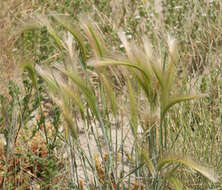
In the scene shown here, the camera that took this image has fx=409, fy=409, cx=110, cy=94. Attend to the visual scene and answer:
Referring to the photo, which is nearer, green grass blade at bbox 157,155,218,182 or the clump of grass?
green grass blade at bbox 157,155,218,182

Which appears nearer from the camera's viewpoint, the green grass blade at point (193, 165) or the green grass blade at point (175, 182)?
the green grass blade at point (193, 165)

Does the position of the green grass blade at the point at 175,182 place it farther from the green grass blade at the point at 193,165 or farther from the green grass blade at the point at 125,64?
the green grass blade at the point at 125,64

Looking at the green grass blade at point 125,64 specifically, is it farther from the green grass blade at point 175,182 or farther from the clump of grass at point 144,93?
the green grass blade at point 175,182

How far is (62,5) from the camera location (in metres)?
3.90

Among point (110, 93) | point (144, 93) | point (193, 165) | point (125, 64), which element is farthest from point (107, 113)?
point (193, 165)

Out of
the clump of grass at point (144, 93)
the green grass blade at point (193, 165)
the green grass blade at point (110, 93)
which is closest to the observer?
the green grass blade at point (193, 165)

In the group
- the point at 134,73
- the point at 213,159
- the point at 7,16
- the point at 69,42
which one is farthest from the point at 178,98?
the point at 7,16

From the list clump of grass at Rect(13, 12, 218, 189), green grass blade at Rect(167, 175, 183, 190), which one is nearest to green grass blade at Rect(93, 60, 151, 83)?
clump of grass at Rect(13, 12, 218, 189)

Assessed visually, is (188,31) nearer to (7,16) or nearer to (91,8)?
(91,8)

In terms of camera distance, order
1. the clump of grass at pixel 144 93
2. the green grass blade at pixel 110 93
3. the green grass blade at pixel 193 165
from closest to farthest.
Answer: the green grass blade at pixel 193 165
the clump of grass at pixel 144 93
the green grass blade at pixel 110 93

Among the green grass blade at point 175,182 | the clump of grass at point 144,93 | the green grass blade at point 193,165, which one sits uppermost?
the clump of grass at point 144,93

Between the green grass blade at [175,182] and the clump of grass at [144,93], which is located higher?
the clump of grass at [144,93]

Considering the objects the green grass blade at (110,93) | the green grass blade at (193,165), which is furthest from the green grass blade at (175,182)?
the green grass blade at (110,93)

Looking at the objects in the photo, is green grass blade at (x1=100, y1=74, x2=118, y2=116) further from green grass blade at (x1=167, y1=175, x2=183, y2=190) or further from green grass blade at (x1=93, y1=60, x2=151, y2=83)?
green grass blade at (x1=167, y1=175, x2=183, y2=190)
